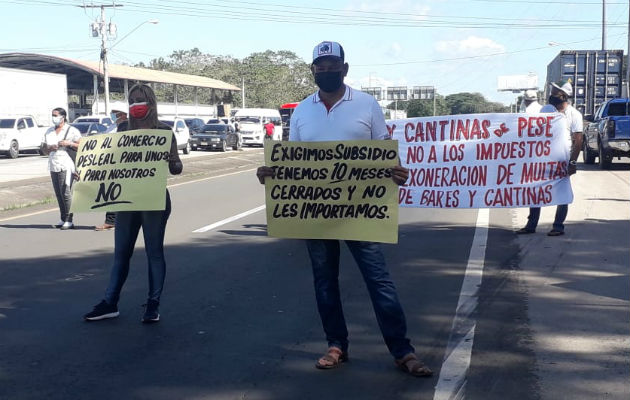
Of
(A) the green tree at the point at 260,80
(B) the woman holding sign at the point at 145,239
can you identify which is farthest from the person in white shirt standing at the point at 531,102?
(A) the green tree at the point at 260,80

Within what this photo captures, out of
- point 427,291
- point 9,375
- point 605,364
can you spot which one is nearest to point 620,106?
point 427,291

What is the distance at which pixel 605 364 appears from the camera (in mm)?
5320

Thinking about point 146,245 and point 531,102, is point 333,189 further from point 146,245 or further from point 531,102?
point 531,102

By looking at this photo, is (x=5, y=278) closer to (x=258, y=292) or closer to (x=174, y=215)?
(x=258, y=292)

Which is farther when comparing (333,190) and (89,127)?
(89,127)

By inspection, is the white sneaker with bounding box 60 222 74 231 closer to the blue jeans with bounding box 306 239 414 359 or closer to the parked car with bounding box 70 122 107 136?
the blue jeans with bounding box 306 239 414 359

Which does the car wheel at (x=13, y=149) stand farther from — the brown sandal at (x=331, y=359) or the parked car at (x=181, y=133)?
the brown sandal at (x=331, y=359)

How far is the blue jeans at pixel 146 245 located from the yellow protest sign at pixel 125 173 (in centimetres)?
13

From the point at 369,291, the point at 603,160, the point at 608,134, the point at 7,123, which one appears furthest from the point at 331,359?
the point at 7,123

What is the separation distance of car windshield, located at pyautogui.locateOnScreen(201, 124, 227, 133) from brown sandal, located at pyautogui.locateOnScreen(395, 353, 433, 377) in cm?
3688

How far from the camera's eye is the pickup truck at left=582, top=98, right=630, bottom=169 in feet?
75.7

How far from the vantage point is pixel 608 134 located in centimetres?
2330

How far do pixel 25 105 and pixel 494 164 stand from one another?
37.2 metres

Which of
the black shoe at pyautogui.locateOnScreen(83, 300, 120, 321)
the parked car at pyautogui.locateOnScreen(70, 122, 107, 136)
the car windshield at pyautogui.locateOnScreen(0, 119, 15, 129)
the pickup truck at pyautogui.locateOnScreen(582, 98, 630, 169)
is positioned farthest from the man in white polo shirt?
the car windshield at pyautogui.locateOnScreen(0, 119, 15, 129)
